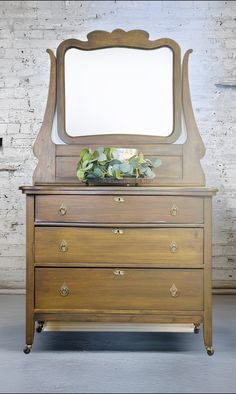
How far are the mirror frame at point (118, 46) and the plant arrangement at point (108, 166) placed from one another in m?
0.31

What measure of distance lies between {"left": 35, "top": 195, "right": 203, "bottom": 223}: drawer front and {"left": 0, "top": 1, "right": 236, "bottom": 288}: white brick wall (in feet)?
6.15

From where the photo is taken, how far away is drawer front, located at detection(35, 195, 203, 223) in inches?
131

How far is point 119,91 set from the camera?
13.4 ft

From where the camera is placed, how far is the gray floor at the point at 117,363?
2.83 meters

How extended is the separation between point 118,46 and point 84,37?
3.89 ft

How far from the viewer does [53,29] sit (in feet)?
16.9

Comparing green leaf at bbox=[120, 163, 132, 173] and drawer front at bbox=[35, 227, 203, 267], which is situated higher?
green leaf at bbox=[120, 163, 132, 173]

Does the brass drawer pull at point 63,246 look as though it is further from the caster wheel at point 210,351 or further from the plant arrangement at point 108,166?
the caster wheel at point 210,351

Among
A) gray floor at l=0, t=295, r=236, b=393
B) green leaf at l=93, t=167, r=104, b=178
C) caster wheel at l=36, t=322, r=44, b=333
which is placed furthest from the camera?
caster wheel at l=36, t=322, r=44, b=333

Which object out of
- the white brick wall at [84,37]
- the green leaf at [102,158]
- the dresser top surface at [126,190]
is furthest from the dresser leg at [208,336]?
the white brick wall at [84,37]

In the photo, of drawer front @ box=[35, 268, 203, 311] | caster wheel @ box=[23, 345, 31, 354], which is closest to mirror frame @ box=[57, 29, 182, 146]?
drawer front @ box=[35, 268, 203, 311]

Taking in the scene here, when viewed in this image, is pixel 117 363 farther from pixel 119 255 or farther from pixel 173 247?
pixel 173 247

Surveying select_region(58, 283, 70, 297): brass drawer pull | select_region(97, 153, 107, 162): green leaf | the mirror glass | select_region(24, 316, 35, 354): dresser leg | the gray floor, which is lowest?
the gray floor

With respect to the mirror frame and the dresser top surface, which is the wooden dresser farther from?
the mirror frame
